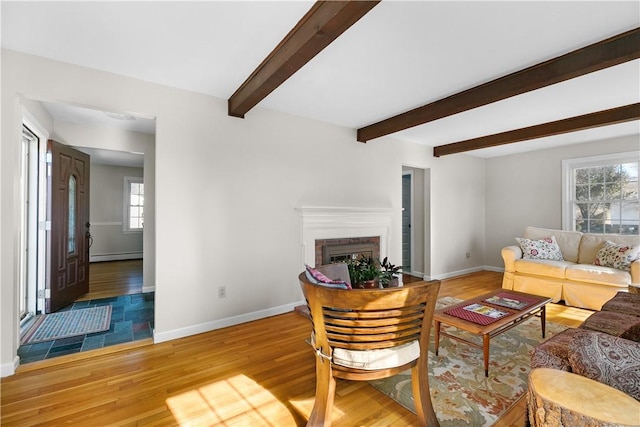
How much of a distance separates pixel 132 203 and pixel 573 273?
9.12 metres

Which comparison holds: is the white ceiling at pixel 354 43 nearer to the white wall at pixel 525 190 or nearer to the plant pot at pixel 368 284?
the plant pot at pixel 368 284

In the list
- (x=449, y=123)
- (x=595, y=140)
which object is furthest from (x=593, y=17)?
(x=595, y=140)

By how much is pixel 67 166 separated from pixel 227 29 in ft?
10.7

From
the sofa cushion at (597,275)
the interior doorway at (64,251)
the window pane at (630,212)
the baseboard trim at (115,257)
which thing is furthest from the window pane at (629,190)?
the baseboard trim at (115,257)

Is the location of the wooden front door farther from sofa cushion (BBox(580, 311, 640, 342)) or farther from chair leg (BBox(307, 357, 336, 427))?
sofa cushion (BBox(580, 311, 640, 342))

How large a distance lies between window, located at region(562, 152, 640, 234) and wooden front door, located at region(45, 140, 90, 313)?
7.82m

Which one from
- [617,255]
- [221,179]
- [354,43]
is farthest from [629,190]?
[221,179]

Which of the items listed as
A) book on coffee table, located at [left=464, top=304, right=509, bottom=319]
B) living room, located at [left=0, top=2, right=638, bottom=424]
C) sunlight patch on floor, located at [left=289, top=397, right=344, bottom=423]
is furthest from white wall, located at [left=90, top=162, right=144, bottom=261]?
book on coffee table, located at [left=464, top=304, right=509, bottom=319]

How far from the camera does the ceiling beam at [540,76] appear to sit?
2.03m

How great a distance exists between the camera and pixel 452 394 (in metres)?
1.96

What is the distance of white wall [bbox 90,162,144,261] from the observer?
7.00 meters

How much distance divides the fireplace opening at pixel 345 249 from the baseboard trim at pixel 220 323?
688 millimetres

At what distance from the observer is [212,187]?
10.1 ft

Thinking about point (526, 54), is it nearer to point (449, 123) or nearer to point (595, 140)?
point (449, 123)
